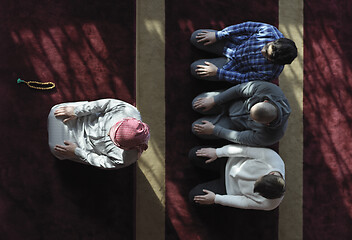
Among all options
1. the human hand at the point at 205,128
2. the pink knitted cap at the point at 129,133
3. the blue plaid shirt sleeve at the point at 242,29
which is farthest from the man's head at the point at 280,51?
the pink knitted cap at the point at 129,133

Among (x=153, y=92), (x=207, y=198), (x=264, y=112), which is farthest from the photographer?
(x=153, y=92)

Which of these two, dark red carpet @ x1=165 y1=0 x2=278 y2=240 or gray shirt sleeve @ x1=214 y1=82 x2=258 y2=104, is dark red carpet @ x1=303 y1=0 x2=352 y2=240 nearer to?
dark red carpet @ x1=165 y1=0 x2=278 y2=240

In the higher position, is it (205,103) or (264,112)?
(264,112)

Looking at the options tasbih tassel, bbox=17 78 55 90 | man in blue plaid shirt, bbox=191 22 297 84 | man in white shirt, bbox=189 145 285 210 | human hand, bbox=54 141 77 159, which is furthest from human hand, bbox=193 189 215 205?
tasbih tassel, bbox=17 78 55 90

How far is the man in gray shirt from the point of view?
2.08 m

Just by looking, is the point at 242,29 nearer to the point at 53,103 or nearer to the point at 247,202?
the point at 247,202

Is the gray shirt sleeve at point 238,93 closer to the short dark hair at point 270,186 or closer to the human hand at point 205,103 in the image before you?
the human hand at point 205,103

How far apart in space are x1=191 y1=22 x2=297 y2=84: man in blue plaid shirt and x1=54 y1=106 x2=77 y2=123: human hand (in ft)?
3.55

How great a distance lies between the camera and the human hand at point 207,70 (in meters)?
2.67

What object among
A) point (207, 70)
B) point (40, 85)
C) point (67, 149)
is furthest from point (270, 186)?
point (40, 85)

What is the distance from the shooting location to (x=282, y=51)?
2.12 meters

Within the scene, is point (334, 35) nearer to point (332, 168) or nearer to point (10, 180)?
point (332, 168)

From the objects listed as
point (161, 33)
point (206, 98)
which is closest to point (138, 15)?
point (161, 33)

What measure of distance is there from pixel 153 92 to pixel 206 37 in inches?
26.4
